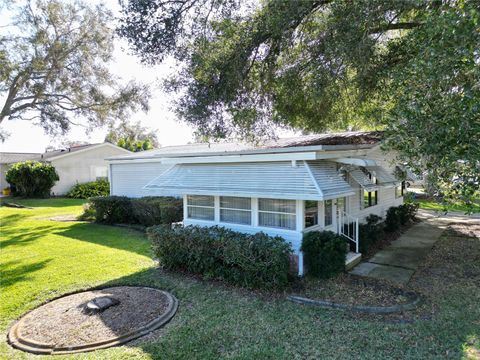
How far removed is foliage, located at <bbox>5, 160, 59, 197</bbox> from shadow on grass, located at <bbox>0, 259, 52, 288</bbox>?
2058 centimetres

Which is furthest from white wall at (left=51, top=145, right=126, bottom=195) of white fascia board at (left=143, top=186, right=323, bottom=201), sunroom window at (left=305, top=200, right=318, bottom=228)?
sunroom window at (left=305, top=200, right=318, bottom=228)

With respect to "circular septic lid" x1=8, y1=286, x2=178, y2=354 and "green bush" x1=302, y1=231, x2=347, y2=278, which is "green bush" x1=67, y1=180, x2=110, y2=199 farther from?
"green bush" x1=302, y1=231, x2=347, y2=278

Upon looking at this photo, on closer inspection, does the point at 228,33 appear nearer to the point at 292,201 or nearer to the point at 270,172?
the point at 270,172

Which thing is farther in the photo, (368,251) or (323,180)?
(368,251)

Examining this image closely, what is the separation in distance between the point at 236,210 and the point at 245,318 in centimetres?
441

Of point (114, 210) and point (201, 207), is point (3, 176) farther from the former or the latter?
point (201, 207)

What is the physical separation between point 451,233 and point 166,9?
15.9m

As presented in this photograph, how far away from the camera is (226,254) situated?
880 cm

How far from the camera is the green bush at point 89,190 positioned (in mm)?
30781

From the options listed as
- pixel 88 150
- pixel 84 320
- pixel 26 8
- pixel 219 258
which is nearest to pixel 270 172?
pixel 219 258

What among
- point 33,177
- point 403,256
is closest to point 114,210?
point 403,256

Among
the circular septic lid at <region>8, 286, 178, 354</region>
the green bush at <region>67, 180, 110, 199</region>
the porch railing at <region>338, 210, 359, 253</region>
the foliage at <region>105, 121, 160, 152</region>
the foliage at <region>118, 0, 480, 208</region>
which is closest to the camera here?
the circular septic lid at <region>8, 286, 178, 354</region>

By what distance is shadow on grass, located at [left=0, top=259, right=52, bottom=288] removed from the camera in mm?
9591

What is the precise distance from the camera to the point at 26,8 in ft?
66.7
